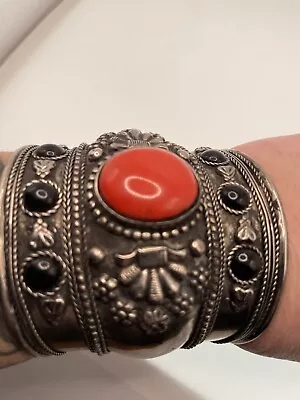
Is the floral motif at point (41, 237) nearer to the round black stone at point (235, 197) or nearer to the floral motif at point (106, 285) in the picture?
the floral motif at point (106, 285)

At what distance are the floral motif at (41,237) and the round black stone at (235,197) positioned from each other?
150mm

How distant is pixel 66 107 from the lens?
94 centimetres

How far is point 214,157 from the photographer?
63 centimetres

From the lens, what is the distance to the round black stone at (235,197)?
23.3 inches

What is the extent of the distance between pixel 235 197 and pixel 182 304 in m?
0.11

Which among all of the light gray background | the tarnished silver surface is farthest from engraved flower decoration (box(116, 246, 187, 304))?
the light gray background

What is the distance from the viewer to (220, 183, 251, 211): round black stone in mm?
591

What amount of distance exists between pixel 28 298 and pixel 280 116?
1.82 feet

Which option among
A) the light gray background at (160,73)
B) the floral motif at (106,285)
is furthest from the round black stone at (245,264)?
the light gray background at (160,73)

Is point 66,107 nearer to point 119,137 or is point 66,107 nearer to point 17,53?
point 17,53

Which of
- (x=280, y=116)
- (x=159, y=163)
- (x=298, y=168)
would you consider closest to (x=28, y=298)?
(x=159, y=163)

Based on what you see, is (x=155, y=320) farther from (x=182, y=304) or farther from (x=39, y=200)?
(x=39, y=200)

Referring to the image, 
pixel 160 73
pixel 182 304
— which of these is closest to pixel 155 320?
pixel 182 304

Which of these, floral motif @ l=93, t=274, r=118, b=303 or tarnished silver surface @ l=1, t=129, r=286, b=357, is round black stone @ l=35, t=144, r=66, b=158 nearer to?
tarnished silver surface @ l=1, t=129, r=286, b=357
